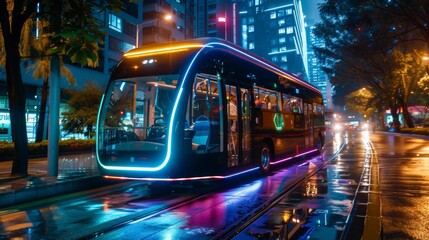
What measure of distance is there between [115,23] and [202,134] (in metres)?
35.7

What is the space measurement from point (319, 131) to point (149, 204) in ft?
44.7

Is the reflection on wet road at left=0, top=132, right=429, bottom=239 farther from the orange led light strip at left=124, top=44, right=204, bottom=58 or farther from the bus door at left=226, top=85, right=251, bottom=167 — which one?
the orange led light strip at left=124, top=44, right=204, bottom=58

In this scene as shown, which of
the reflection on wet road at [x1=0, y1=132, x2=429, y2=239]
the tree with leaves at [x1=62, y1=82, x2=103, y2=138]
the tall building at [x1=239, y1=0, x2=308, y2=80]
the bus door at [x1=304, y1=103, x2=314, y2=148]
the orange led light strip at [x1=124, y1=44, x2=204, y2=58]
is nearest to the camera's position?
the reflection on wet road at [x1=0, y1=132, x2=429, y2=239]

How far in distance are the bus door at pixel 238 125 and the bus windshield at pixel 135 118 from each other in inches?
72.7

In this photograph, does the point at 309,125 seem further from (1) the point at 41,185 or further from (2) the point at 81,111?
(2) the point at 81,111

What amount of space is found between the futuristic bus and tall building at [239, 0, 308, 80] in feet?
435

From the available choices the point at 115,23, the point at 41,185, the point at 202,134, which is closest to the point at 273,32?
Result: the point at 115,23

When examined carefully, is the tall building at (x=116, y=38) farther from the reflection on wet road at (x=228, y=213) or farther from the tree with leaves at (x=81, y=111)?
the reflection on wet road at (x=228, y=213)

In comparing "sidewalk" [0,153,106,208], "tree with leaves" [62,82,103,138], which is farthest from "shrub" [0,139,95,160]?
"sidewalk" [0,153,106,208]

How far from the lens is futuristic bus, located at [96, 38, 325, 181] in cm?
843

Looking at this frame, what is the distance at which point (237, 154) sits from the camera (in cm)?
1028

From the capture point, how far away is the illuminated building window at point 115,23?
40500mm

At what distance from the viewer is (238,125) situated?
10.3 meters

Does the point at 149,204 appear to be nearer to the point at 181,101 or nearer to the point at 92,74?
the point at 181,101
